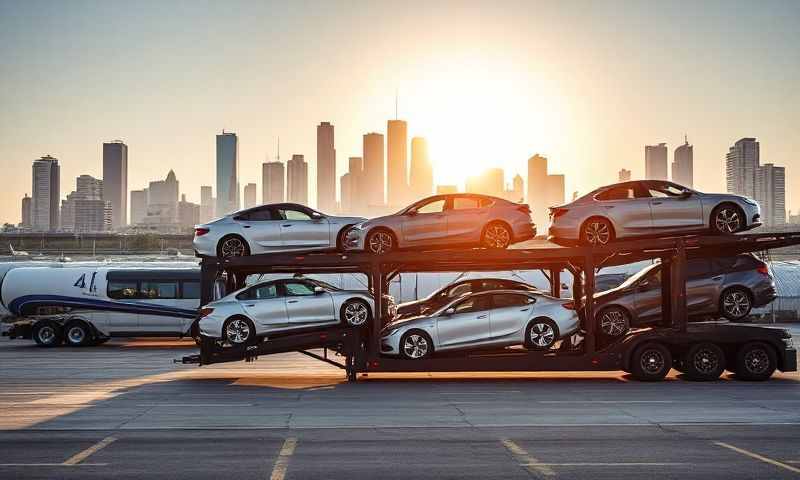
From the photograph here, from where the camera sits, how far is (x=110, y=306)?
114ft

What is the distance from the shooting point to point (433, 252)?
2091cm

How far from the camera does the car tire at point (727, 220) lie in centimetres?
2100

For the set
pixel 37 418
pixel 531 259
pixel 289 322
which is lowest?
pixel 37 418

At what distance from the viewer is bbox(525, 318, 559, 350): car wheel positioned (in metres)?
20.8

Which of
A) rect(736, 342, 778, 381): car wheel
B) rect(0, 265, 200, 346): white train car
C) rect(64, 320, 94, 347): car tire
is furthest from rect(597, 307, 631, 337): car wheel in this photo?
rect(64, 320, 94, 347): car tire

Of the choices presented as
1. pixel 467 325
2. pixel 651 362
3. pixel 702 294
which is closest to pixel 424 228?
pixel 467 325

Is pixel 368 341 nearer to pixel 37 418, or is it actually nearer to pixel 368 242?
pixel 368 242

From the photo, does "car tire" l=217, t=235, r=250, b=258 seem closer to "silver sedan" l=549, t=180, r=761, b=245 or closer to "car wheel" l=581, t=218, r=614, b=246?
"silver sedan" l=549, t=180, r=761, b=245

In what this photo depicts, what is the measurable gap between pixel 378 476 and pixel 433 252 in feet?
33.0

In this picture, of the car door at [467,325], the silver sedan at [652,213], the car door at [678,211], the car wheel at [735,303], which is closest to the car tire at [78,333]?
the car door at [467,325]

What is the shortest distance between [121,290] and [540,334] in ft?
64.0

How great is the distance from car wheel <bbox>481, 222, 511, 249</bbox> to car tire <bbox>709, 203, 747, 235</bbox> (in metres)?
4.65

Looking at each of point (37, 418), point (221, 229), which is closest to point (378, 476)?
point (37, 418)

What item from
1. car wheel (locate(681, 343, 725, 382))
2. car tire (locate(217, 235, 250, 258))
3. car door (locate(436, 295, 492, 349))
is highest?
car tire (locate(217, 235, 250, 258))
